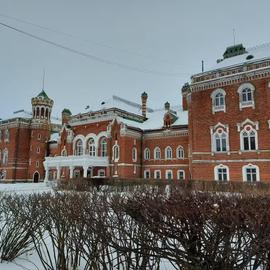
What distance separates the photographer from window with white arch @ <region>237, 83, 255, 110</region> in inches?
1046

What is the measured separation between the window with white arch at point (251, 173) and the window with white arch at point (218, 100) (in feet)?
22.9

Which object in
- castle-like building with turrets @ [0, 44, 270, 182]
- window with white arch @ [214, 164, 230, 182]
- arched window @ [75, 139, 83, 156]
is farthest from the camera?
arched window @ [75, 139, 83, 156]

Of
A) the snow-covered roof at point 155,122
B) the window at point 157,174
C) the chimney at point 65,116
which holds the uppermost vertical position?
the chimney at point 65,116

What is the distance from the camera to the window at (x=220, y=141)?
91.4ft

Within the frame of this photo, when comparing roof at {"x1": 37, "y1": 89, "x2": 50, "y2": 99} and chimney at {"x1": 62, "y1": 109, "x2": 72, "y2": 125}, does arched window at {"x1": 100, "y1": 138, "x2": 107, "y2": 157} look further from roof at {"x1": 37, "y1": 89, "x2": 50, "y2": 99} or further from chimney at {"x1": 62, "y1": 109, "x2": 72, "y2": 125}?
roof at {"x1": 37, "y1": 89, "x2": 50, "y2": 99}

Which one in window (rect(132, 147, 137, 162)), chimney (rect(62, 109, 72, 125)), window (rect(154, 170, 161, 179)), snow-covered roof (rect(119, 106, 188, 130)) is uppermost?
chimney (rect(62, 109, 72, 125))

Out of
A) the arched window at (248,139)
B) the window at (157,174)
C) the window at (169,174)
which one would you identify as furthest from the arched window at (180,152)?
the arched window at (248,139)

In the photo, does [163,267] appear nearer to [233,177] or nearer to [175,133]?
[233,177]

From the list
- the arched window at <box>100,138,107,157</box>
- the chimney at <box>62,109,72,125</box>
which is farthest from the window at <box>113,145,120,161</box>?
the chimney at <box>62,109,72,125</box>

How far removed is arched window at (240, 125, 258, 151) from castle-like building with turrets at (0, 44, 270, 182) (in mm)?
78

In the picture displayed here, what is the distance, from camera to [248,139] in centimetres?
2659

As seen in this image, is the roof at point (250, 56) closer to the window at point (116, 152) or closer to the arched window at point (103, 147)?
the window at point (116, 152)

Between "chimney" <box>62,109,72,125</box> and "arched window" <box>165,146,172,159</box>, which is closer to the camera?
"arched window" <box>165,146,172,159</box>

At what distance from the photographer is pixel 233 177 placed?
26.6m
